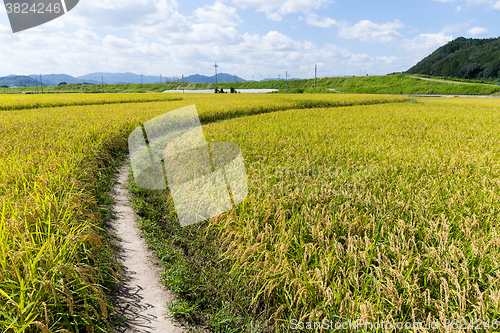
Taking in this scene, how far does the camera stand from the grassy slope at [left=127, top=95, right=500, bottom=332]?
185 centimetres

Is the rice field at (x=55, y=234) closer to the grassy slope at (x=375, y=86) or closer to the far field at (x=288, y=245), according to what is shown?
the far field at (x=288, y=245)

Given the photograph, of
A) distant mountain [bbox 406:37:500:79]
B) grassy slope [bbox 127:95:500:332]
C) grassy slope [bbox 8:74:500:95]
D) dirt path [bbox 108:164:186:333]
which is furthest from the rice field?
distant mountain [bbox 406:37:500:79]

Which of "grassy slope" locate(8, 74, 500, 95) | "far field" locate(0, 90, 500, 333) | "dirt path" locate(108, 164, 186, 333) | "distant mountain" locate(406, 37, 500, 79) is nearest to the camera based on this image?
"far field" locate(0, 90, 500, 333)

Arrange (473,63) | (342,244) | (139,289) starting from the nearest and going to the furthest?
(342,244)
(139,289)
(473,63)

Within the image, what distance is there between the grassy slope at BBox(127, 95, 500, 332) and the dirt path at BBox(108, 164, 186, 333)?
0.48 ft

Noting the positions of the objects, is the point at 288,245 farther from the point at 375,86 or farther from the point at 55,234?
the point at 375,86

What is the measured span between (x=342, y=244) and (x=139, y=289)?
2232 mm

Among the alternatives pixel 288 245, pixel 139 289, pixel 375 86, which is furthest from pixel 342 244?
pixel 375 86

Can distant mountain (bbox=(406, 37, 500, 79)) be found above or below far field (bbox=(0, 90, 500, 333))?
above

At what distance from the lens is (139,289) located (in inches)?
112

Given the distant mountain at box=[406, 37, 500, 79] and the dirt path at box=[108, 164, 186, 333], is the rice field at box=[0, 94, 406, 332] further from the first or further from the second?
the distant mountain at box=[406, 37, 500, 79]

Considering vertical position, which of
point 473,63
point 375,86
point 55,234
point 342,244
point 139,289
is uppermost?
point 473,63

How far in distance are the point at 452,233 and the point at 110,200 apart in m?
5.11

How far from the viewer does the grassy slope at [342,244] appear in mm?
1853
